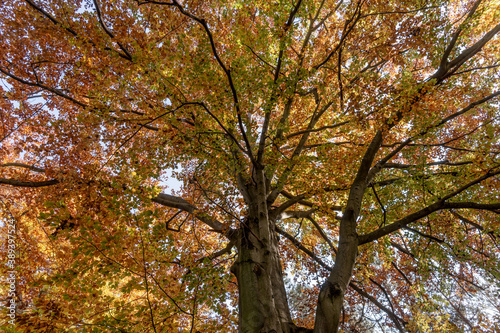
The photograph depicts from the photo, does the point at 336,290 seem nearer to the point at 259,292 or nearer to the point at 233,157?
the point at 259,292

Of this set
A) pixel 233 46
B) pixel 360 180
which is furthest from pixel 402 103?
pixel 233 46

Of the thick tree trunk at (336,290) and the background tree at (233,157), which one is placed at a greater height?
the background tree at (233,157)

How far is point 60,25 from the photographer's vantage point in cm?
557

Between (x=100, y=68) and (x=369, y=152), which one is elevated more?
(x=100, y=68)

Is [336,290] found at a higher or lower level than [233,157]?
lower

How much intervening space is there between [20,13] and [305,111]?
8.85 meters

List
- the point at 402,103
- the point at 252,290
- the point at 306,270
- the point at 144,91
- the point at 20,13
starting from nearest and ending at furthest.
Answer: the point at 252,290 < the point at 402,103 < the point at 144,91 < the point at 20,13 < the point at 306,270

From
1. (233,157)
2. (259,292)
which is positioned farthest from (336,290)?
(233,157)

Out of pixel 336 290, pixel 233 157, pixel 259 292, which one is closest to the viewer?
pixel 336 290

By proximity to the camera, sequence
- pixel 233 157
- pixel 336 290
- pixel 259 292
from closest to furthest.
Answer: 1. pixel 336 290
2. pixel 259 292
3. pixel 233 157

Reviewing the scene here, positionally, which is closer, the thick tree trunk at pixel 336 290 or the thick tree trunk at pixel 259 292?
the thick tree trunk at pixel 336 290

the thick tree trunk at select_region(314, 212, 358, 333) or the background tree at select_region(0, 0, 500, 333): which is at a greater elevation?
the background tree at select_region(0, 0, 500, 333)

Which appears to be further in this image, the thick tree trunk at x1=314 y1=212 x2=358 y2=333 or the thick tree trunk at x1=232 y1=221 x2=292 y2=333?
the thick tree trunk at x1=232 y1=221 x2=292 y2=333

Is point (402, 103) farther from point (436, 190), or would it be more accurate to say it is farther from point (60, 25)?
point (60, 25)
